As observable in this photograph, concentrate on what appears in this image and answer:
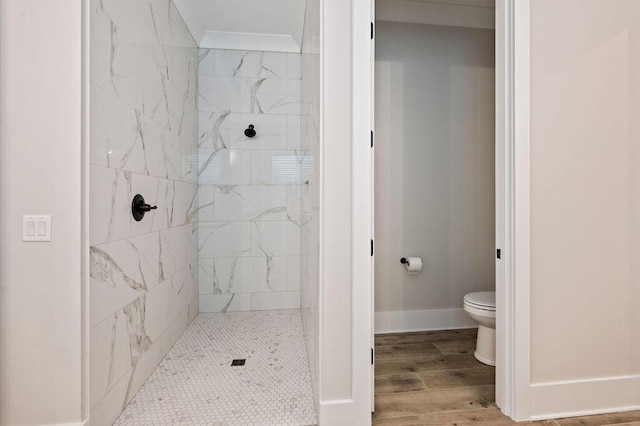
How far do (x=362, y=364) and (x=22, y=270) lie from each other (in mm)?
1505

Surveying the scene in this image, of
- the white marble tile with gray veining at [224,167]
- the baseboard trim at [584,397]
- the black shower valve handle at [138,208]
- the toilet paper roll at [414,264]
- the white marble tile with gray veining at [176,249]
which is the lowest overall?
the baseboard trim at [584,397]

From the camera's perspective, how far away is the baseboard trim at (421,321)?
2.80 metres

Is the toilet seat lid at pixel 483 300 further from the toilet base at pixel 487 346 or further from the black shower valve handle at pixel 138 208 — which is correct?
the black shower valve handle at pixel 138 208

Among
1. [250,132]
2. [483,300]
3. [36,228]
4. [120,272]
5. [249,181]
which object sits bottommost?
[483,300]

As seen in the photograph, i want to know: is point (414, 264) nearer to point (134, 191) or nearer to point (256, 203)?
point (256, 203)

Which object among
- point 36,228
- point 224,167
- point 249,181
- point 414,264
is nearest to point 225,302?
point 249,181

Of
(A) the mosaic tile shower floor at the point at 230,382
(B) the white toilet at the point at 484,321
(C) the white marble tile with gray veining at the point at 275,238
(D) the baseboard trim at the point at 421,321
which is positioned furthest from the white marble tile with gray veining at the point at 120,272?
(B) the white toilet at the point at 484,321

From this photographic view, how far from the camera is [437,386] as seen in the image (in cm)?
196

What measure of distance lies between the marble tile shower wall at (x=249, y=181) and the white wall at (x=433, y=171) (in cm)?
94

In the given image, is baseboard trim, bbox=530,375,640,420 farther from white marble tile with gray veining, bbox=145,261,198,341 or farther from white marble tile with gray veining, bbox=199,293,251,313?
white marble tile with gray veining, bbox=199,293,251,313

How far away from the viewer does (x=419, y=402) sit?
1.80m

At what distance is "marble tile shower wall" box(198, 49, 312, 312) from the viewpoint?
3.21m

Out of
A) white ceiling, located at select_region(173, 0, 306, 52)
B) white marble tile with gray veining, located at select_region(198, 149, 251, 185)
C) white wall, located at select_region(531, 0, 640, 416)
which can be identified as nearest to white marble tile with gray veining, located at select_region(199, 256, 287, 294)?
white marble tile with gray veining, located at select_region(198, 149, 251, 185)

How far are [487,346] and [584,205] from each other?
3.69 feet
